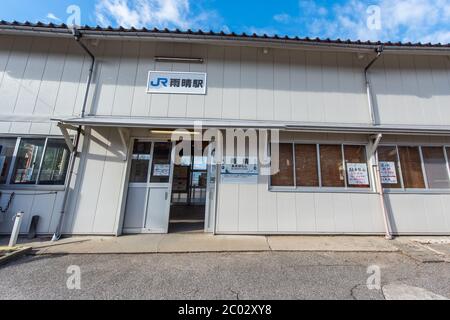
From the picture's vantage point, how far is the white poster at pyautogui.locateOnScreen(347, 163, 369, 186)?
4.72m

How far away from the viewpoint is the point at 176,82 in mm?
4945

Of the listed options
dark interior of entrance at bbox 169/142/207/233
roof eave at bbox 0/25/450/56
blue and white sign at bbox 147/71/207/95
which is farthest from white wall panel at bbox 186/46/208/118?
dark interior of entrance at bbox 169/142/207/233

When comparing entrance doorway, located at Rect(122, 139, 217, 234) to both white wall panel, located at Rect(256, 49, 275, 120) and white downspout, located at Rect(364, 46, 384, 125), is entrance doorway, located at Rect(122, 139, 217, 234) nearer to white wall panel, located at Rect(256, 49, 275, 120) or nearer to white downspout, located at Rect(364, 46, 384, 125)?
white wall panel, located at Rect(256, 49, 275, 120)

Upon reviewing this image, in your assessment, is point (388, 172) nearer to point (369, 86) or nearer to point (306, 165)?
point (306, 165)

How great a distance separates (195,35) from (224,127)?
97.9 inches

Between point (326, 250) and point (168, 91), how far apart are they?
503cm

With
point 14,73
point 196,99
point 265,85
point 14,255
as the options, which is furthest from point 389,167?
point 14,73

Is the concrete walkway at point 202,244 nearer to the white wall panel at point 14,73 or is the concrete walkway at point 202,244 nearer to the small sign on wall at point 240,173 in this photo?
the small sign on wall at point 240,173

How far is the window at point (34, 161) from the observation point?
4355 mm

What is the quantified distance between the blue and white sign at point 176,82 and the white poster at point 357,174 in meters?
4.24

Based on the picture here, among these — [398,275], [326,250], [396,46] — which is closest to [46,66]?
[326,250]

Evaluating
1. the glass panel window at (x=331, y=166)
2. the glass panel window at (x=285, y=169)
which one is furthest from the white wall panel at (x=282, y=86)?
the glass panel window at (x=331, y=166)

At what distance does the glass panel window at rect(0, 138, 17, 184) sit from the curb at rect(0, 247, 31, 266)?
2.11 metres

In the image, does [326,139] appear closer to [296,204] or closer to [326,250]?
[296,204]
